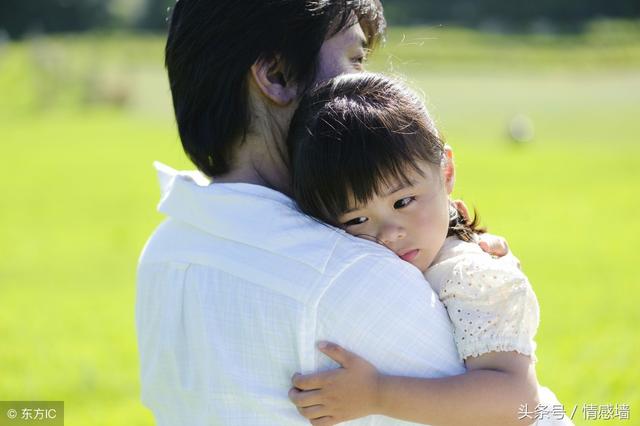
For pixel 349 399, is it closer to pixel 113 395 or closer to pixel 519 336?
pixel 519 336

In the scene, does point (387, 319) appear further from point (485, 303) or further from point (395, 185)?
point (395, 185)

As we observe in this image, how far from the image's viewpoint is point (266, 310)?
1.72 meters

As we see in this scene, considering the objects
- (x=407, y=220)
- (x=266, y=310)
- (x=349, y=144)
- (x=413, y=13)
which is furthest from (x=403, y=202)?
(x=413, y=13)

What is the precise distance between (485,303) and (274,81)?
2.01 feet

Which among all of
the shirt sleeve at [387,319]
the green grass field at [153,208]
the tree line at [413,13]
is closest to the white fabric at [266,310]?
the shirt sleeve at [387,319]

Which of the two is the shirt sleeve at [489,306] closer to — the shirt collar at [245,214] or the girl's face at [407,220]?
the girl's face at [407,220]

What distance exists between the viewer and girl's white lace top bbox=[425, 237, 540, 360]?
1738 mm

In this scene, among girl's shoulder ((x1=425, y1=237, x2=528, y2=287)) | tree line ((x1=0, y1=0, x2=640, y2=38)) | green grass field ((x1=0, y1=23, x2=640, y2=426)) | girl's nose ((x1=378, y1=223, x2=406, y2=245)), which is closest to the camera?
girl's shoulder ((x1=425, y1=237, x2=528, y2=287))

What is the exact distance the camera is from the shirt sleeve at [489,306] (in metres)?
1.74

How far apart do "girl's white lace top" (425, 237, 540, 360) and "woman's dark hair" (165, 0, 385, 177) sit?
0.50m

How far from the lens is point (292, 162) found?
1973 millimetres

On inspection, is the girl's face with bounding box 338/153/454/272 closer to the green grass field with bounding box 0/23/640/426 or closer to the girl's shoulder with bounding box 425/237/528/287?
the girl's shoulder with bounding box 425/237/528/287

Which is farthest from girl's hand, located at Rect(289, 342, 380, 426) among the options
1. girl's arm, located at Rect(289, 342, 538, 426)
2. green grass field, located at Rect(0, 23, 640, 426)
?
green grass field, located at Rect(0, 23, 640, 426)

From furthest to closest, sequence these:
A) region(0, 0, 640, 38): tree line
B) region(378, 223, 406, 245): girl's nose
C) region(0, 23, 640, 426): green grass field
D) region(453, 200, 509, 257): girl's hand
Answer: region(0, 0, 640, 38): tree line, region(0, 23, 640, 426): green grass field, region(453, 200, 509, 257): girl's hand, region(378, 223, 406, 245): girl's nose
